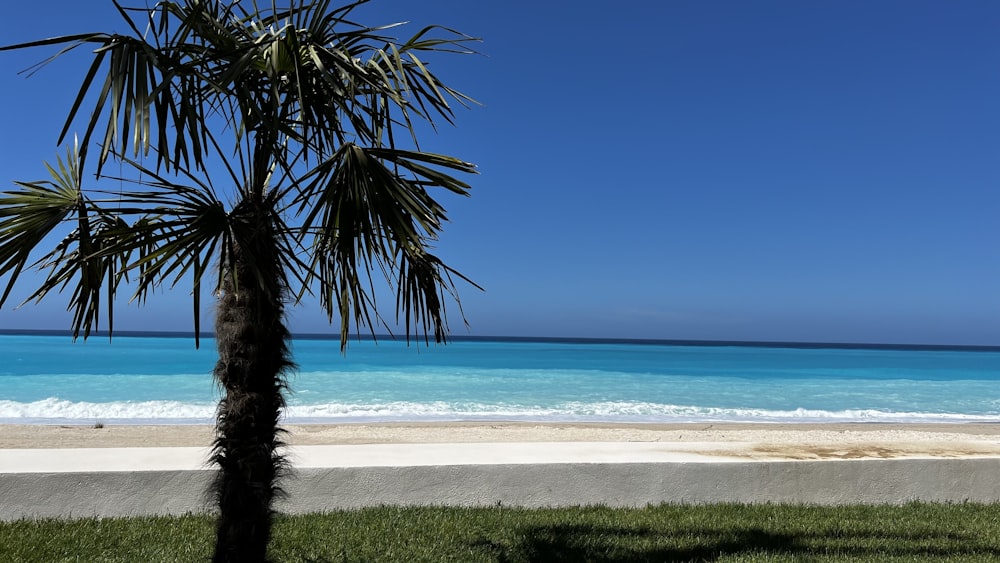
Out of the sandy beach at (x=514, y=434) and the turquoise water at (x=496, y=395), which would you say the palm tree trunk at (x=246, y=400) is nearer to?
the sandy beach at (x=514, y=434)

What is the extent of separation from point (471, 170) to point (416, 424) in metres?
13.8

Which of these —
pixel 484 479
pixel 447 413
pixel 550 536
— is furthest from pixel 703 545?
pixel 447 413

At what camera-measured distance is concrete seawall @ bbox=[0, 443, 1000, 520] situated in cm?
527

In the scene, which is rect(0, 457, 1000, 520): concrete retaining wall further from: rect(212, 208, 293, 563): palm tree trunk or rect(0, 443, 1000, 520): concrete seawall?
rect(212, 208, 293, 563): palm tree trunk

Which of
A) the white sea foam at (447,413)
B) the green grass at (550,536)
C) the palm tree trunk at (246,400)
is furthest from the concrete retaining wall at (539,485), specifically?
the white sea foam at (447,413)

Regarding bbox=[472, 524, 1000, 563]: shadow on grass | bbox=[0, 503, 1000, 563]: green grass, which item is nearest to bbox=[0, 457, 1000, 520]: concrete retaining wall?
bbox=[0, 503, 1000, 563]: green grass

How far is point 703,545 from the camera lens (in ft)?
16.2

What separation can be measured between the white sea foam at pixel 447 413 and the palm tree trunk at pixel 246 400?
13.7m

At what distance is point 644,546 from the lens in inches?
192

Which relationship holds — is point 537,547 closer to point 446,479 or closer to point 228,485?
point 446,479

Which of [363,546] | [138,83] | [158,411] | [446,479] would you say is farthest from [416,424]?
[138,83]

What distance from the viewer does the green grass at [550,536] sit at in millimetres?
4562

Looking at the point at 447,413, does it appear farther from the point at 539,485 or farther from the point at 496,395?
the point at 539,485

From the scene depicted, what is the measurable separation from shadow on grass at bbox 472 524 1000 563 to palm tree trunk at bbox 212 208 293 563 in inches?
69.2
